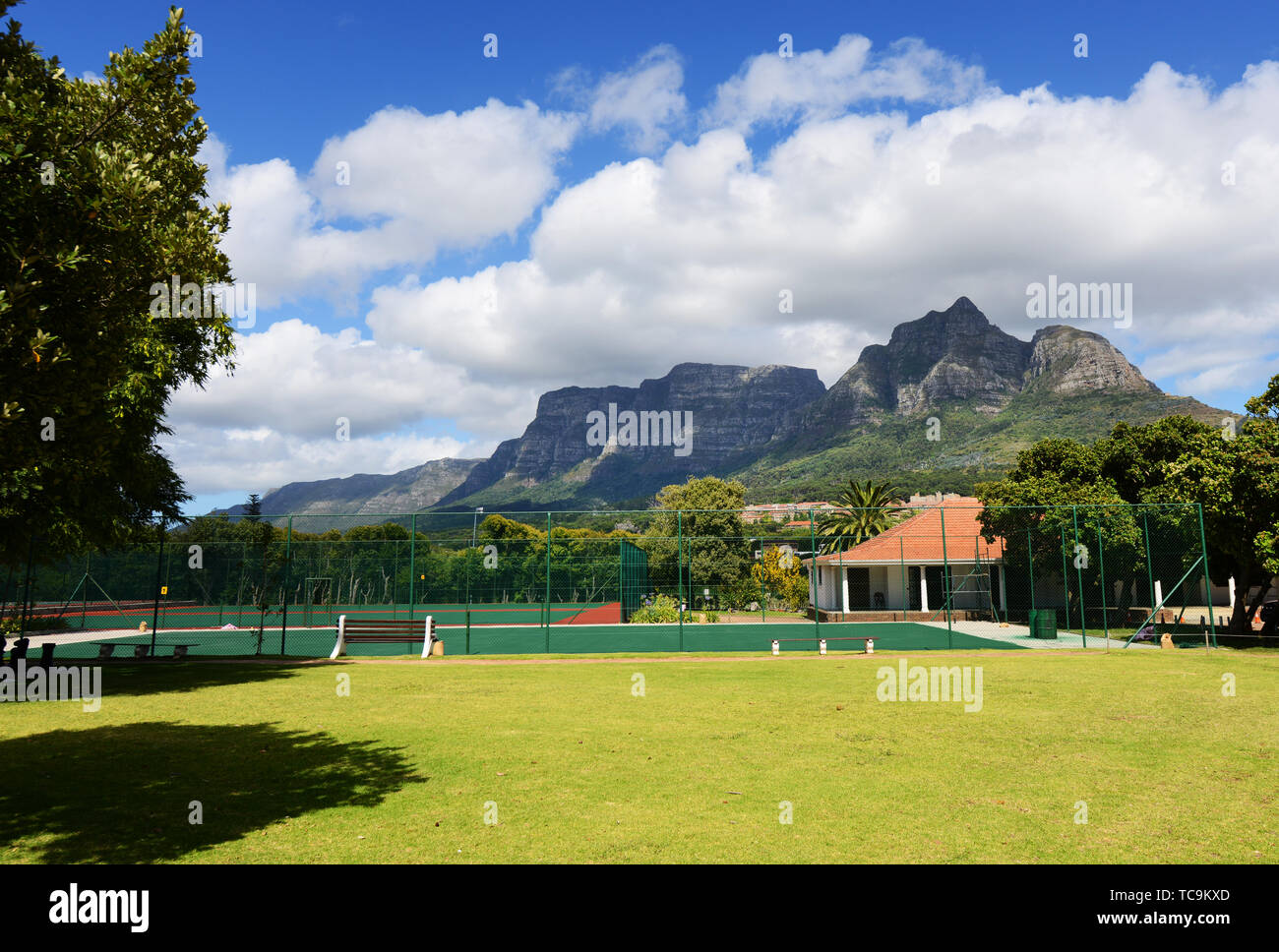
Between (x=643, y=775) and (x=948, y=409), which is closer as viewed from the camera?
(x=643, y=775)

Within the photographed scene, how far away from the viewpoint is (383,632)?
20.4 m

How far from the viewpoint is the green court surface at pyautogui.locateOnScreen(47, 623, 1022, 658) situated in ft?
71.5

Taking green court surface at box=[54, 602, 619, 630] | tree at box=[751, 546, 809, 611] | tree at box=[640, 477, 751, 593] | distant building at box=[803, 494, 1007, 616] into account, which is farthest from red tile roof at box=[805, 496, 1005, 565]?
green court surface at box=[54, 602, 619, 630]

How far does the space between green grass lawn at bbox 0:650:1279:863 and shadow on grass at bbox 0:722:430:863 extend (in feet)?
0.11

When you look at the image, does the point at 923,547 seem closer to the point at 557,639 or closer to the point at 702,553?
the point at 702,553

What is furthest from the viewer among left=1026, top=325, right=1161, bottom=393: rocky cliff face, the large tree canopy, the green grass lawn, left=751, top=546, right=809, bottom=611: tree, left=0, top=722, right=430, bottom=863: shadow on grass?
left=1026, top=325, right=1161, bottom=393: rocky cliff face

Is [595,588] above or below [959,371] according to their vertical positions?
below

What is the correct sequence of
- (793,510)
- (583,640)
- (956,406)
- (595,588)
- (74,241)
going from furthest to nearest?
(956,406), (793,510), (595,588), (583,640), (74,241)

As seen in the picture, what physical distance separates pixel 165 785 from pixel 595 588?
29918 millimetres

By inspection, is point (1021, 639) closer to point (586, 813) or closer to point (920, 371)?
point (586, 813)

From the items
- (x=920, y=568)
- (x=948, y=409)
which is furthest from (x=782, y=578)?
(x=948, y=409)

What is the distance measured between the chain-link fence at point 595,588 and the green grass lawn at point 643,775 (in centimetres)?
812

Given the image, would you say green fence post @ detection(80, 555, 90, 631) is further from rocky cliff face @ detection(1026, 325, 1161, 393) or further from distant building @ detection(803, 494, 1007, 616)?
rocky cliff face @ detection(1026, 325, 1161, 393)

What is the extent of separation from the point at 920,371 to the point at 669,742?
16290cm
